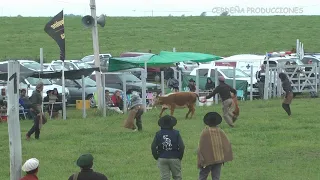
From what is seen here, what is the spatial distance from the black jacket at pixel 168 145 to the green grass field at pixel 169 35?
43.5 m

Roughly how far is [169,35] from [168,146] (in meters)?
59.3

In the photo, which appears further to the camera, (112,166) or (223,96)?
(223,96)

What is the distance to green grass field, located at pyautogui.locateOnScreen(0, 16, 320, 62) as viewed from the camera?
6188 centimetres

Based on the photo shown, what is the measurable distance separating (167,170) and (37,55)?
152 feet

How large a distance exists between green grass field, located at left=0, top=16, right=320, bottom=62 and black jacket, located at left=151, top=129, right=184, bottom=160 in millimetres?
43500

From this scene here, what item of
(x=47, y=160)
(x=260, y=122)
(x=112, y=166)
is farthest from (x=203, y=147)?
(x=260, y=122)

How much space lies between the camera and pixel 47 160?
58.5 feet

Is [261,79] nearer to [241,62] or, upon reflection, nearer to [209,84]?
[209,84]

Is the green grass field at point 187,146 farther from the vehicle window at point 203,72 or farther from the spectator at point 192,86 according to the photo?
the vehicle window at point 203,72

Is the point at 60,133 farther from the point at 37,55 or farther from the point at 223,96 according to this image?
the point at 37,55

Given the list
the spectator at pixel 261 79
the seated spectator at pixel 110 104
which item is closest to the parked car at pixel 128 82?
the spectator at pixel 261 79

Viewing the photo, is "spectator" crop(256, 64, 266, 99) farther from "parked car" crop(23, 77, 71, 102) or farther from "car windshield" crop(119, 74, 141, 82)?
"parked car" crop(23, 77, 71, 102)

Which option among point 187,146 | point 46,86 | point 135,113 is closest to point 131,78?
point 46,86

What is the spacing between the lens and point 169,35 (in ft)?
235
